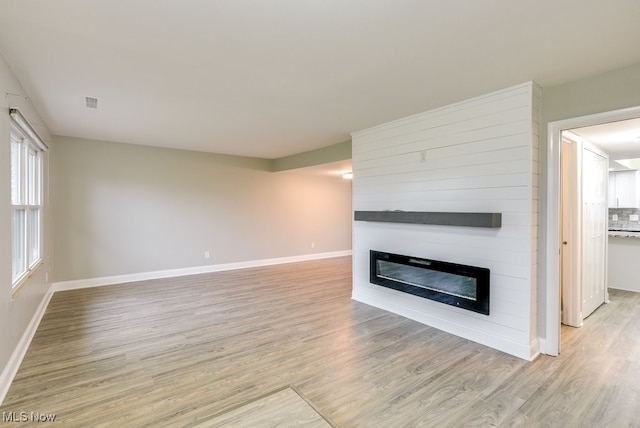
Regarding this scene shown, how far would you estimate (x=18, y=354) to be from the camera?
8.68 feet

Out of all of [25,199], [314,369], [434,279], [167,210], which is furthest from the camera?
[167,210]

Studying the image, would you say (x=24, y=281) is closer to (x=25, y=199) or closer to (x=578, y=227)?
(x=25, y=199)

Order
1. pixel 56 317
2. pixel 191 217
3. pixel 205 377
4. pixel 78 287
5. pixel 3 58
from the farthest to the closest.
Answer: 1. pixel 191 217
2. pixel 78 287
3. pixel 56 317
4. pixel 205 377
5. pixel 3 58

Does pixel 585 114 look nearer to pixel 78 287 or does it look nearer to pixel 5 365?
pixel 5 365

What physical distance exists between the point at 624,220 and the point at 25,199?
9297 mm

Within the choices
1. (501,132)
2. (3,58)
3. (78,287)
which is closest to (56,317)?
(78,287)

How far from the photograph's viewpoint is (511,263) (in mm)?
2887

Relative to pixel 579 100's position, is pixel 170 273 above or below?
below

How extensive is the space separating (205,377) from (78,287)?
4.11m

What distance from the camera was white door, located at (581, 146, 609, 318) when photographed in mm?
3801

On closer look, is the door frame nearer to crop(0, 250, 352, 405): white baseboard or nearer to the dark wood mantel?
the dark wood mantel

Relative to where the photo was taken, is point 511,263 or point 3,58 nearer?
point 3,58

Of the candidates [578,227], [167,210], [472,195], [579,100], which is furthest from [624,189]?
[167,210]

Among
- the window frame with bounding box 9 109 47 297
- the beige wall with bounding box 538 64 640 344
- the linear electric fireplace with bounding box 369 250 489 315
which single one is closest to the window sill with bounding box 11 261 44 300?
the window frame with bounding box 9 109 47 297
